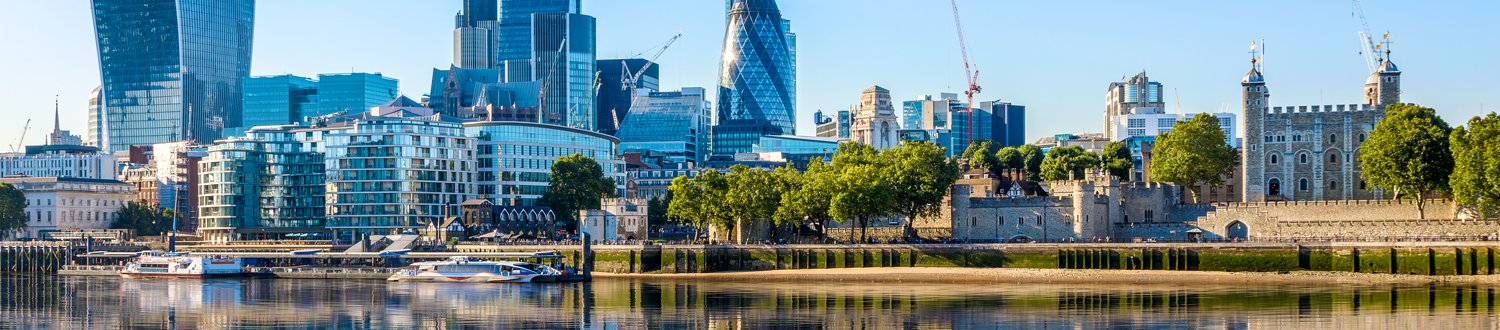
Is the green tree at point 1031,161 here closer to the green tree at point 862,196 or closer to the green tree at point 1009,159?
the green tree at point 1009,159

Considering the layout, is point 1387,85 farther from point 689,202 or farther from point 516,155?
point 516,155

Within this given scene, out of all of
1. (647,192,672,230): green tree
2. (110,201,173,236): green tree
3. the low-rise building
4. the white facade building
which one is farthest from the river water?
the white facade building

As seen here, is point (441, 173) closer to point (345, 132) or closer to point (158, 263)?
point (345, 132)

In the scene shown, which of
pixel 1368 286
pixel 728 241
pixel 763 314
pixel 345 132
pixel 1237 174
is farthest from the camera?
pixel 345 132

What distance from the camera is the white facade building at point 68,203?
178375 mm

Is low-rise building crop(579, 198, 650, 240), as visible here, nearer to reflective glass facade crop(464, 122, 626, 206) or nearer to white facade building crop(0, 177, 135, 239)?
reflective glass facade crop(464, 122, 626, 206)

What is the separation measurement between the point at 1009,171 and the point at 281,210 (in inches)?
2372

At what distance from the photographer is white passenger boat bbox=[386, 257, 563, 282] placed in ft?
351

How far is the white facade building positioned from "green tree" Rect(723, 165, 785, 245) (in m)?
84.4

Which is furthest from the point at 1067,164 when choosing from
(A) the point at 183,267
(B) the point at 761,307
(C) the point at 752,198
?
(B) the point at 761,307

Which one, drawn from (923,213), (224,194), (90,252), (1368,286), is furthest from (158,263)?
(1368,286)

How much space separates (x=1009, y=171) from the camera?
159m

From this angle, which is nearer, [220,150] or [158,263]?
[158,263]

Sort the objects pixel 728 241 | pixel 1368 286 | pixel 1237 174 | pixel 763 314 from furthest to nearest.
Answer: pixel 1237 174
pixel 728 241
pixel 1368 286
pixel 763 314
